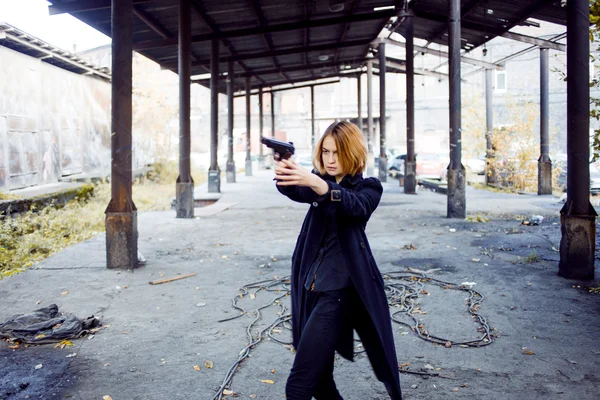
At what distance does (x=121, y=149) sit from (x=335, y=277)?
533cm

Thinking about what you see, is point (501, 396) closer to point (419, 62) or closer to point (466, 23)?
point (466, 23)

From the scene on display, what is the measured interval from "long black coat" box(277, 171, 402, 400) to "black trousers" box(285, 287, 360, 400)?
0.09 m

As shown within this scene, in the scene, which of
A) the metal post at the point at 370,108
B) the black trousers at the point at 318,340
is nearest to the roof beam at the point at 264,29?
the metal post at the point at 370,108

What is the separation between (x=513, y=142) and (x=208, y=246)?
15.1m

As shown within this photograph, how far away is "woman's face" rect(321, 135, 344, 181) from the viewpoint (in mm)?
2784

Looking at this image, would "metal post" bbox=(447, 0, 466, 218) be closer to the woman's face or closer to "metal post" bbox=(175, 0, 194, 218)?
"metal post" bbox=(175, 0, 194, 218)

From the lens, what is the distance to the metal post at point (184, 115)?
11.9m

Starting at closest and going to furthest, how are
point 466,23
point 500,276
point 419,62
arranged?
point 500,276
point 466,23
point 419,62

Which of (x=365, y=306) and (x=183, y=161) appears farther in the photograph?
(x=183, y=161)

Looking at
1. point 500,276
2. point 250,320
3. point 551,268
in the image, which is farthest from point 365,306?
point 551,268

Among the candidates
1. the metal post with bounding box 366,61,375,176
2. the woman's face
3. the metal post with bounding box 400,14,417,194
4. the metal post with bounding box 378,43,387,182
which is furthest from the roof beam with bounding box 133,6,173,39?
the metal post with bounding box 366,61,375,176

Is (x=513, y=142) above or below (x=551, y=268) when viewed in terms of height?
above

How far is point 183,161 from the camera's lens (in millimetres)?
12133

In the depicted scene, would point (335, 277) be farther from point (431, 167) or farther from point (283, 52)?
point (431, 167)
